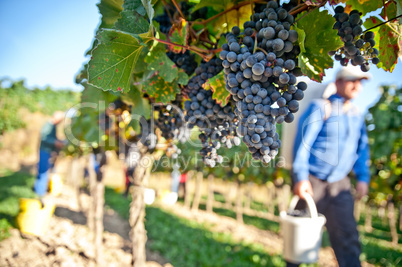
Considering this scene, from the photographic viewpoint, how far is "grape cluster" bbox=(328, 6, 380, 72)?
0.94 m

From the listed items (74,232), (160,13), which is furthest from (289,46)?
(74,232)

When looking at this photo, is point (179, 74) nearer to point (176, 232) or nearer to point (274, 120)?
point (274, 120)

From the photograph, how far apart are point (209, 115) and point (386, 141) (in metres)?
6.85

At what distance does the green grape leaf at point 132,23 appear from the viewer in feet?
3.43

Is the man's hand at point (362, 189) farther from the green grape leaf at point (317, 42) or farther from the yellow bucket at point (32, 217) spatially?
the yellow bucket at point (32, 217)

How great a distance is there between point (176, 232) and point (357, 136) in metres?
4.72

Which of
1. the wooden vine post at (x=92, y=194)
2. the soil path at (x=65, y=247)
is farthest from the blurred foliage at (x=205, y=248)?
the wooden vine post at (x=92, y=194)

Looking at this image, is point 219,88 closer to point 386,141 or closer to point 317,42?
point 317,42

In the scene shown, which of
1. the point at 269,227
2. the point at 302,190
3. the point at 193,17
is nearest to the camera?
the point at 193,17

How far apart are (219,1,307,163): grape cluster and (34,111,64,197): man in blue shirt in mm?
5595

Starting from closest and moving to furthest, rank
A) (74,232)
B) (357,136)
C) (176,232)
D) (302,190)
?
(302,190)
(357,136)
(74,232)
(176,232)

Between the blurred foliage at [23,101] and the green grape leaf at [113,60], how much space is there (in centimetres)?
1443

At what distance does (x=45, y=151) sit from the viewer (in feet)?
18.1

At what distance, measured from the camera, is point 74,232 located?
4.80 meters
